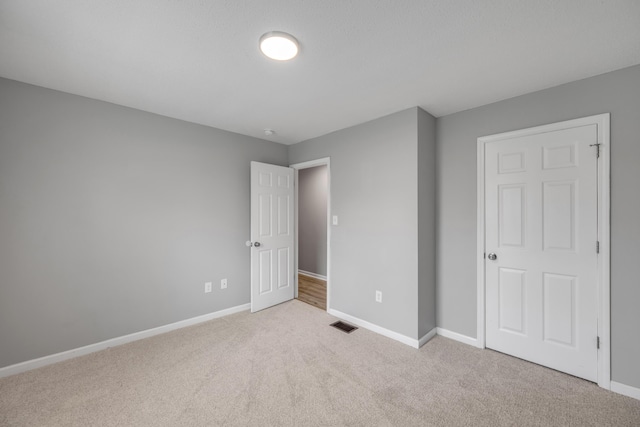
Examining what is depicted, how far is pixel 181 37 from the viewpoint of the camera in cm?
158

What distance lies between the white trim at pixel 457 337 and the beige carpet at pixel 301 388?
0.07 m

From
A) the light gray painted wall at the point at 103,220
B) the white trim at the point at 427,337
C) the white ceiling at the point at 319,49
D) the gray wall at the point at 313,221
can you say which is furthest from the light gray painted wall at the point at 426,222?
the gray wall at the point at 313,221

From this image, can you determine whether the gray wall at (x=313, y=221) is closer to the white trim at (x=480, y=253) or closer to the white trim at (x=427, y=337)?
the white trim at (x=427, y=337)

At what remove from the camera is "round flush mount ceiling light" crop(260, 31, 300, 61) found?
5.05ft

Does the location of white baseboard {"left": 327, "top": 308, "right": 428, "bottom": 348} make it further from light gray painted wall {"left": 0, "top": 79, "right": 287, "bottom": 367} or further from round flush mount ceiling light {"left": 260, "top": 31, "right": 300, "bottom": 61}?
round flush mount ceiling light {"left": 260, "top": 31, "right": 300, "bottom": 61}

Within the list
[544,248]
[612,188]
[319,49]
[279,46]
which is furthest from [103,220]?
[612,188]

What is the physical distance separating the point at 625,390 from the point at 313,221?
14.4ft

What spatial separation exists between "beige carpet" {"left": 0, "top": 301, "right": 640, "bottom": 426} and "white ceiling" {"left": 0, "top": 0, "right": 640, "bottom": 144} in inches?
94.4

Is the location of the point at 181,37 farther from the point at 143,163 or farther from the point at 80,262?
the point at 80,262

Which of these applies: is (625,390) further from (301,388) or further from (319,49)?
(319,49)

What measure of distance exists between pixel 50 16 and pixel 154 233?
1926mm

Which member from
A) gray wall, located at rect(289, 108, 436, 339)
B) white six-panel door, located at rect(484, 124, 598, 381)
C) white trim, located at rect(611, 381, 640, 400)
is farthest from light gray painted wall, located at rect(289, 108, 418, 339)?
white trim, located at rect(611, 381, 640, 400)

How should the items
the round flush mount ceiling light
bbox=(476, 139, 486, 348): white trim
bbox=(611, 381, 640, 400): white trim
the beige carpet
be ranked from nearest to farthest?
1. the round flush mount ceiling light
2. the beige carpet
3. bbox=(611, 381, 640, 400): white trim
4. bbox=(476, 139, 486, 348): white trim

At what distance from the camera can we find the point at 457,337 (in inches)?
105
